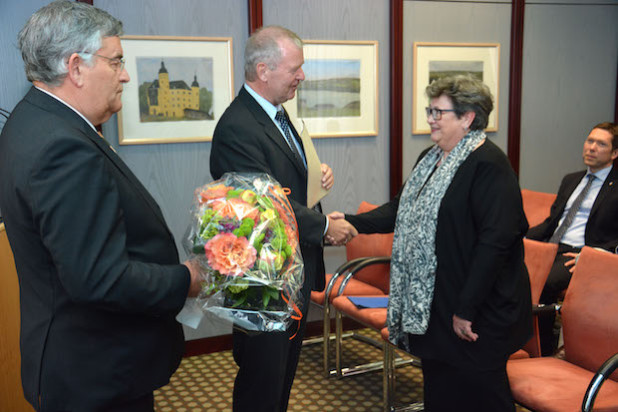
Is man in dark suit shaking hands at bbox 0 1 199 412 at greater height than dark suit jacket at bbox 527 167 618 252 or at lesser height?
greater

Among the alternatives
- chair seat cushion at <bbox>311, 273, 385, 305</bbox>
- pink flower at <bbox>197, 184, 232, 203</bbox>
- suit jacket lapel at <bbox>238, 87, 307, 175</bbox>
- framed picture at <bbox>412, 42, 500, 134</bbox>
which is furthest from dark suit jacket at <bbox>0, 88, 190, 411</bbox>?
framed picture at <bbox>412, 42, 500, 134</bbox>

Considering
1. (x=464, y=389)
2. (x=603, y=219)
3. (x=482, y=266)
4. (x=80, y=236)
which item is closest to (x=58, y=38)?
(x=80, y=236)

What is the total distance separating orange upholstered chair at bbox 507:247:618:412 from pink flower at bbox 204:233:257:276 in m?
1.52

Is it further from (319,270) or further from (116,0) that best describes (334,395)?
(116,0)

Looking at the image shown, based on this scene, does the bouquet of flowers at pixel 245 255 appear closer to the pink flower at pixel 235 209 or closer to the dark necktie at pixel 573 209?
the pink flower at pixel 235 209

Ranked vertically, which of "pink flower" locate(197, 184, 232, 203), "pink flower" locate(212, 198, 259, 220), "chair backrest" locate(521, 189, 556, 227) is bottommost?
"chair backrest" locate(521, 189, 556, 227)

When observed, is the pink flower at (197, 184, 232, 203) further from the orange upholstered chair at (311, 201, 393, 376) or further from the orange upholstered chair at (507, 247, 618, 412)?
the orange upholstered chair at (311, 201, 393, 376)

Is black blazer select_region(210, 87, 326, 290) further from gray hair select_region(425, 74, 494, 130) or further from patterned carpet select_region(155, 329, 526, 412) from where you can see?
patterned carpet select_region(155, 329, 526, 412)

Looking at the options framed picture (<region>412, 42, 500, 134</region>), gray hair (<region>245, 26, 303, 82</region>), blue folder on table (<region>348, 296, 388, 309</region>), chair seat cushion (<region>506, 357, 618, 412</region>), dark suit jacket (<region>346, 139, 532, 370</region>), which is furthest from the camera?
framed picture (<region>412, 42, 500, 134</region>)

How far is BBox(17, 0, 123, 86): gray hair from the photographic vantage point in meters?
1.45

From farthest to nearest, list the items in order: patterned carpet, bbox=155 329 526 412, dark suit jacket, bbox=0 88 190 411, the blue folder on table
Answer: the blue folder on table, patterned carpet, bbox=155 329 526 412, dark suit jacket, bbox=0 88 190 411

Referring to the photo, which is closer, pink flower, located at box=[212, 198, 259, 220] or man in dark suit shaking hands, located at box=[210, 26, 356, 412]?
pink flower, located at box=[212, 198, 259, 220]

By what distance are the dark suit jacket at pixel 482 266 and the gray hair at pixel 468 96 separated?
14 centimetres

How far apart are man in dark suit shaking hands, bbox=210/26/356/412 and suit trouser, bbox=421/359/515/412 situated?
660mm
